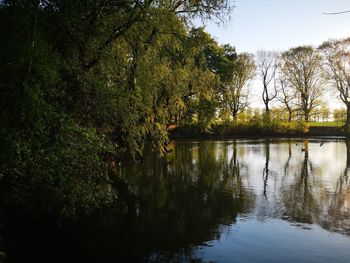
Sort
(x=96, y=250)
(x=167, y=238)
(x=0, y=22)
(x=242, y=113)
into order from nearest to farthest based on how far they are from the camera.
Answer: (x=0, y=22), (x=96, y=250), (x=167, y=238), (x=242, y=113)

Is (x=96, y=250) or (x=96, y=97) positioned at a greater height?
(x=96, y=97)

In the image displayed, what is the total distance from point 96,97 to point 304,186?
1300cm

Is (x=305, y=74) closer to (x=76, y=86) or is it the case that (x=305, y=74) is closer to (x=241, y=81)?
(x=241, y=81)

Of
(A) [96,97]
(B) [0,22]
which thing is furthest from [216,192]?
(B) [0,22]

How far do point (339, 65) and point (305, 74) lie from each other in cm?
643

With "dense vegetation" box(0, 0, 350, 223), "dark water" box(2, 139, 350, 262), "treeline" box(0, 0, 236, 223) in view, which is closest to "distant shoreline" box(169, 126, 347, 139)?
"dark water" box(2, 139, 350, 262)

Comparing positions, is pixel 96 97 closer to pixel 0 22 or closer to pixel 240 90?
pixel 0 22

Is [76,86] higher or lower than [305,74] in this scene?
lower

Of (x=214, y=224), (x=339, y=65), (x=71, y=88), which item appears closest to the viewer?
(x=71, y=88)

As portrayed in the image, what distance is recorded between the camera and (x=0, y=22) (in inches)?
391

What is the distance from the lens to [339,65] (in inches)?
2415

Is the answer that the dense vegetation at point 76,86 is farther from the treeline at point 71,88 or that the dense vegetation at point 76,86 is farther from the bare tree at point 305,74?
the bare tree at point 305,74

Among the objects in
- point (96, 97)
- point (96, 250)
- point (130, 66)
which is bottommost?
point (96, 250)

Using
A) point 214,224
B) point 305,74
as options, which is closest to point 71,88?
point 214,224
